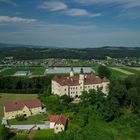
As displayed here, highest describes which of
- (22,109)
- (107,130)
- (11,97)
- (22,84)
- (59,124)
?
(59,124)

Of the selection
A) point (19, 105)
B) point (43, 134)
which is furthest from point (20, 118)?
point (43, 134)

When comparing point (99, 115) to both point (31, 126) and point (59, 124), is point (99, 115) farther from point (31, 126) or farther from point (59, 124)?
point (31, 126)

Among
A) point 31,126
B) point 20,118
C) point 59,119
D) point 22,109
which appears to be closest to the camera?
point 59,119

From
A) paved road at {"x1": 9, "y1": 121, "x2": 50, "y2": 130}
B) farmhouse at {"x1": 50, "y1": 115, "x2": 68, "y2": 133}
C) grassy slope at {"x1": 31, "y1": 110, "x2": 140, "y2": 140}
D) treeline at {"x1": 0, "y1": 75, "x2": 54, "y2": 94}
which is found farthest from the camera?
treeline at {"x1": 0, "y1": 75, "x2": 54, "y2": 94}

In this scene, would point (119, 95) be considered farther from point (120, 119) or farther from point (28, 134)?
point (28, 134)

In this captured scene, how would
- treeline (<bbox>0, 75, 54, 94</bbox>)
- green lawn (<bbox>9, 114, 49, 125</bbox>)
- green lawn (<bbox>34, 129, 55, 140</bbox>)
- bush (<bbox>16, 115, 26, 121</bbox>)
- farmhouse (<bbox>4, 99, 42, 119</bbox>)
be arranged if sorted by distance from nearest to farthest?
green lawn (<bbox>34, 129, 55, 140</bbox>) → green lawn (<bbox>9, 114, 49, 125</bbox>) → bush (<bbox>16, 115, 26, 121</bbox>) → farmhouse (<bbox>4, 99, 42, 119</bbox>) → treeline (<bbox>0, 75, 54, 94</bbox>)

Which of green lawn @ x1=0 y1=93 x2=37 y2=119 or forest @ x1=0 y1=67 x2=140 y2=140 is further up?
forest @ x1=0 y1=67 x2=140 y2=140

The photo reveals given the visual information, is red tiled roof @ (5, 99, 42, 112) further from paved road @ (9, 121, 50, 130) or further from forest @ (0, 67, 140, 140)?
paved road @ (9, 121, 50, 130)

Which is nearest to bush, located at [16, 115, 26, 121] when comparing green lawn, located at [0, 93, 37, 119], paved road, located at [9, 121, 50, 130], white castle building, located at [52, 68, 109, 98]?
paved road, located at [9, 121, 50, 130]
